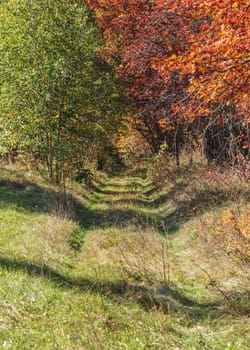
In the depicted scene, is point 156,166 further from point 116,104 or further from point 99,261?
point 99,261

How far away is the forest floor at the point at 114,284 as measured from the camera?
17.3 feet

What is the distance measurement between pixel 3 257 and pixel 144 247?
2.88m

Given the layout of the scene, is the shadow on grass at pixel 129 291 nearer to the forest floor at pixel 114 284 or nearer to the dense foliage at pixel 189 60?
the forest floor at pixel 114 284

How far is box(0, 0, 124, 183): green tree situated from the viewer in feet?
41.5

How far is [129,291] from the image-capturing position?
673 cm

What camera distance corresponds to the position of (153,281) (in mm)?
7270

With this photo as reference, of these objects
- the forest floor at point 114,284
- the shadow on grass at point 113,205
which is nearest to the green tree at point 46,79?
the shadow on grass at point 113,205

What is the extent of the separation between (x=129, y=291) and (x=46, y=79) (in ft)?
26.7

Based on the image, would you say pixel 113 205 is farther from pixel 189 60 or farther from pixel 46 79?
pixel 189 60

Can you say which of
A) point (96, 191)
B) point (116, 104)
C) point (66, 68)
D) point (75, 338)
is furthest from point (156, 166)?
point (75, 338)

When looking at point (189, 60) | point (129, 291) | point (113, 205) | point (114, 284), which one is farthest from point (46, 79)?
point (129, 291)

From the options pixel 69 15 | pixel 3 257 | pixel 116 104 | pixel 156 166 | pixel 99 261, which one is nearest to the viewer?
pixel 3 257

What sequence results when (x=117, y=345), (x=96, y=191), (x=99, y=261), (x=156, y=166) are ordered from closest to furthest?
1. (x=117, y=345)
2. (x=99, y=261)
3. (x=96, y=191)
4. (x=156, y=166)

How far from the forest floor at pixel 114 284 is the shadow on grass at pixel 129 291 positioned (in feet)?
0.06
